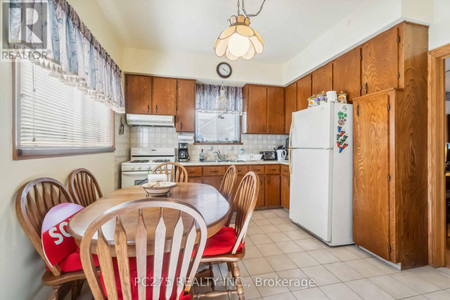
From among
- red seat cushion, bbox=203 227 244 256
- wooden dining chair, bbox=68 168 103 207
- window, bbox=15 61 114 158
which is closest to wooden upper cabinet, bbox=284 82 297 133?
red seat cushion, bbox=203 227 244 256

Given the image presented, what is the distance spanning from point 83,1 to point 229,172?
7.12 ft

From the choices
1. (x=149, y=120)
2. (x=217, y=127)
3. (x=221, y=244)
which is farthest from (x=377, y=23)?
(x=149, y=120)

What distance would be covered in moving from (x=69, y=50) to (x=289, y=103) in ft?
10.9

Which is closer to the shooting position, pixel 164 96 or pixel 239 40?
pixel 239 40

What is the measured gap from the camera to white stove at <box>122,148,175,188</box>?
2.96 metres

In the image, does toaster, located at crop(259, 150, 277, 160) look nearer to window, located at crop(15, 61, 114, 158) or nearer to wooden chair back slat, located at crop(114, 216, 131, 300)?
window, located at crop(15, 61, 114, 158)

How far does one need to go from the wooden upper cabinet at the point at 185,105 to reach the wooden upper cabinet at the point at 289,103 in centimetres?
179

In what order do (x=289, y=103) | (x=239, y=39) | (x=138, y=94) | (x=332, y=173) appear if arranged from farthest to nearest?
(x=289, y=103), (x=138, y=94), (x=332, y=173), (x=239, y=39)

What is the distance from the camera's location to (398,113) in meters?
1.85

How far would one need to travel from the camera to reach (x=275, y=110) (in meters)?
3.87

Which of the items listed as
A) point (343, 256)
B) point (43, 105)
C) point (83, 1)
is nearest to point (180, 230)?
point (43, 105)

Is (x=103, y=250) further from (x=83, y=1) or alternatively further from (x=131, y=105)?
(x=131, y=105)

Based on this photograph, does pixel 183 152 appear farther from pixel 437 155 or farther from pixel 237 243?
pixel 437 155
